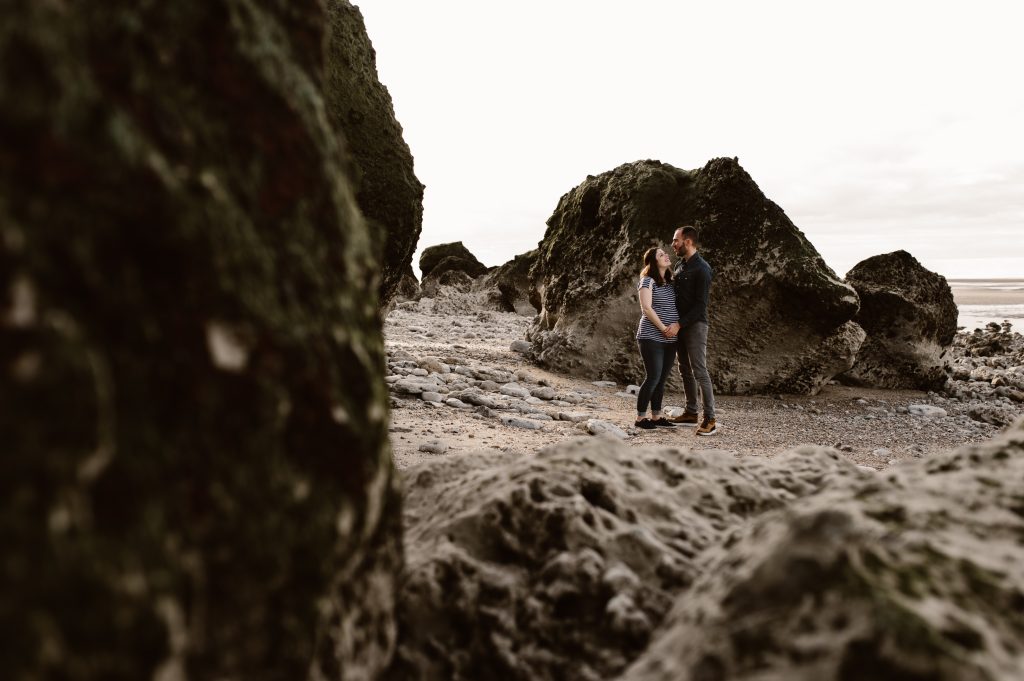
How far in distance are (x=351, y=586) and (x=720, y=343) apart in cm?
792

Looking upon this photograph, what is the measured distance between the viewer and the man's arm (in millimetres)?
6328

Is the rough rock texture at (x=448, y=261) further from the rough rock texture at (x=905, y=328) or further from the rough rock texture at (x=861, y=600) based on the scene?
the rough rock texture at (x=861, y=600)

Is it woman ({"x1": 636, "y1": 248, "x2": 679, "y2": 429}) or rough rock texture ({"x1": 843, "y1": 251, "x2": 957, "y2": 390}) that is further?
rough rock texture ({"x1": 843, "y1": 251, "x2": 957, "y2": 390})

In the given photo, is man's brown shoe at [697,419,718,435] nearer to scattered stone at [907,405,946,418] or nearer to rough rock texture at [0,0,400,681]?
scattered stone at [907,405,946,418]

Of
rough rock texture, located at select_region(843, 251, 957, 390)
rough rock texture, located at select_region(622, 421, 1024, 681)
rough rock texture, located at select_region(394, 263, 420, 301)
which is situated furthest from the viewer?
rough rock texture, located at select_region(394, 263, 420, 301)

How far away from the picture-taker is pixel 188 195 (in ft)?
3.62

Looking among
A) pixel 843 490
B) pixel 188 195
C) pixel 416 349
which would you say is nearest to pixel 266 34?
pixel 188 195

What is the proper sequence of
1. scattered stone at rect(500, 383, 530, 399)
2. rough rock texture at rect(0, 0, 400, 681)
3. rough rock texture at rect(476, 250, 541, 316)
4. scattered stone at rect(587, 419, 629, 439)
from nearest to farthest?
1. rough rock texture at rect(0, 0, 400, 681)
2. scattered stone at rect(587, 419, 629, 439)
3. scattered stone at rect(500, 383, 530, 399)
4. rough rock texture at rect(476, 250, 541, 316)

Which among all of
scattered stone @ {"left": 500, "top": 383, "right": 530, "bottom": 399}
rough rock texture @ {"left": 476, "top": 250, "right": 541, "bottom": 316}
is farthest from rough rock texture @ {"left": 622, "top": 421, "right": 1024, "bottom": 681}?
rough rock texture @ {"left": 476, "top": 250, "right": 541, "bottom": 316}

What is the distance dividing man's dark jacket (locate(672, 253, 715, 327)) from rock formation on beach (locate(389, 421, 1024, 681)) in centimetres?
383

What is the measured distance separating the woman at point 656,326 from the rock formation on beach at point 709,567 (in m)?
3.78

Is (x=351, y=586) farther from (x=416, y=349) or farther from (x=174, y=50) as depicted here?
(x=416, y=349)

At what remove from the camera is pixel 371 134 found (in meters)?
5.43

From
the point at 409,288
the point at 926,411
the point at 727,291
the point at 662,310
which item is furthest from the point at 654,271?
the point at 409,288
